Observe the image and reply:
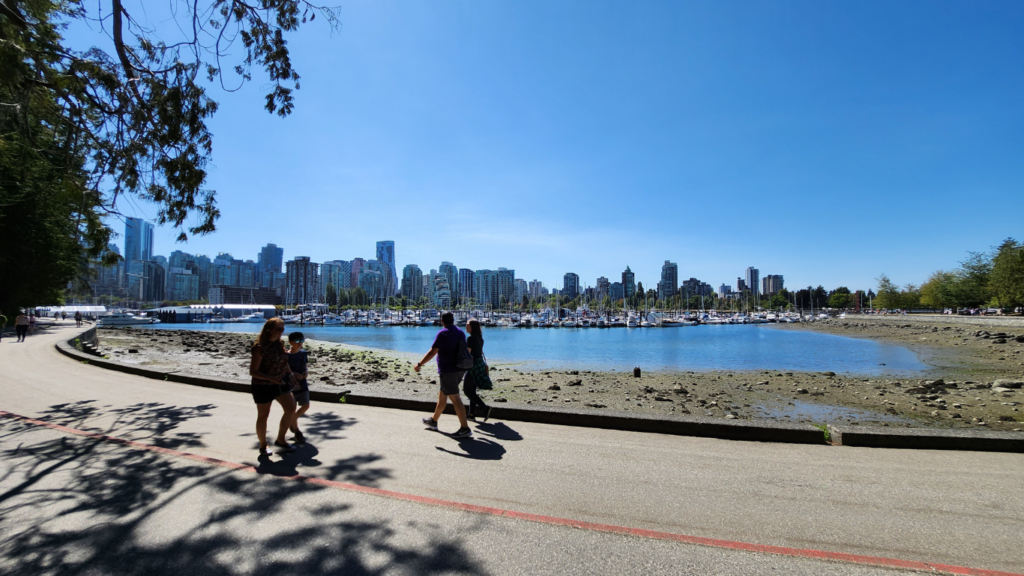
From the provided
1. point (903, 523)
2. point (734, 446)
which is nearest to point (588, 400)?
point (734, 446)

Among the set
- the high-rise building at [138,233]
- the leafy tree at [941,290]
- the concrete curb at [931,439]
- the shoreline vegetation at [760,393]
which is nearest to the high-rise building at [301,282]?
the high-rise building at [138,233]

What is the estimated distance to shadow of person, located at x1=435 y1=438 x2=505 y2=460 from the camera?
18.9 feet

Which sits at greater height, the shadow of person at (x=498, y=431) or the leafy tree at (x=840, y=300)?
the leafy tree at (x=840, y=300)

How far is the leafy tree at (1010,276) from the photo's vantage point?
4899 cm

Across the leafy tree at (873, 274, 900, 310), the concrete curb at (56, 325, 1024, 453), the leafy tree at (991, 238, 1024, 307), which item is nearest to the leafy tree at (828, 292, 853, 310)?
the leafy tree at (873, 274, 900, 310)

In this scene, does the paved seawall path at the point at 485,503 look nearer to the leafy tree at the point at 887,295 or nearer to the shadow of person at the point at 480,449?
the shadow of person at the point at 480,449

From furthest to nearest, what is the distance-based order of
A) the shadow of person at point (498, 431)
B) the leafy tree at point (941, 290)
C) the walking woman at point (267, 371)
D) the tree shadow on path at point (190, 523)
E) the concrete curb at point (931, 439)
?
1. the leafy tree at point (941, 290)
2. the shadow of person at point (498, 431)
3. the concrete curb at point (931, 439)
4. the walking woman at point (267, 371)
5. the tree shadow on path at point (190, 523)

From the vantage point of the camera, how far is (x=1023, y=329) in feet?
144

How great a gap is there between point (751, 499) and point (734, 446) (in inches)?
Answer: 78.8

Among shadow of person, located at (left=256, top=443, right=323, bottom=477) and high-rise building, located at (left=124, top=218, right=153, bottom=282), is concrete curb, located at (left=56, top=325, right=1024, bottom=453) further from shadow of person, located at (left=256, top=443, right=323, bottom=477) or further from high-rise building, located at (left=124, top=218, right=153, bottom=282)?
high-rise building, located at (left=124, top=218, right=153, bottom=282)

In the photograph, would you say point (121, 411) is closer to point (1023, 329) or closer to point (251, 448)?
point (251, 448)

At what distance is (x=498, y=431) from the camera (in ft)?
23.0

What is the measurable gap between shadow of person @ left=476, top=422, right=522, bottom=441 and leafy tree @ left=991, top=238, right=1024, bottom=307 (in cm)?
6925

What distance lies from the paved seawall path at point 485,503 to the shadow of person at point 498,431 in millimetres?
64
